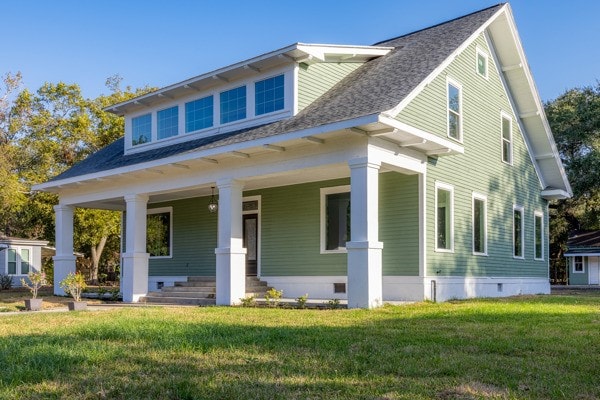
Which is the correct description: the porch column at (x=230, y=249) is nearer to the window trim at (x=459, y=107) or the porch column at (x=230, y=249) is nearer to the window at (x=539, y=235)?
the window trim at (x=459, y=107)

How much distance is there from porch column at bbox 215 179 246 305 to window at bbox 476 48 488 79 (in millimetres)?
7588

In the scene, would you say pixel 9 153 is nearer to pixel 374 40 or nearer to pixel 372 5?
pixel 374 40

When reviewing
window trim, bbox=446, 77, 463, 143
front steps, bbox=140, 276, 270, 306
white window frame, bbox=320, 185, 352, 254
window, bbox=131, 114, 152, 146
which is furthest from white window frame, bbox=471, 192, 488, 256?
window, bbox=131, 114, 152, 146

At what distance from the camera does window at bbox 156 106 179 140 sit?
55.7ft

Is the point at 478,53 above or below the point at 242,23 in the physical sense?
below

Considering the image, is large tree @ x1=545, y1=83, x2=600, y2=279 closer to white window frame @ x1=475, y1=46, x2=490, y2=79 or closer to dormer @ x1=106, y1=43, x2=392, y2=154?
white window frame @ x1=475, y1=46, x2=490, y2=79

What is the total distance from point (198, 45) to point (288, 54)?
851 cm

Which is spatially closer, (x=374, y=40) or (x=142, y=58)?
(x=374, y=40)

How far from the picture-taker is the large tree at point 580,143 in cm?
3272

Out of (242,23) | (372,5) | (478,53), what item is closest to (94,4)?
(242,23)

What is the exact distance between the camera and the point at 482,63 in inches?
682

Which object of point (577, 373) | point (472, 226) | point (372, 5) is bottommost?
point (577, 373)

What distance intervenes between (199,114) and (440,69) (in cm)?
626

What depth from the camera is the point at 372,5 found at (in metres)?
16.0
